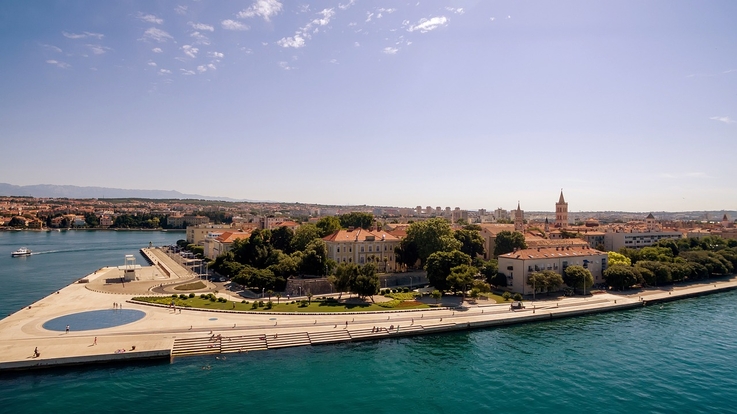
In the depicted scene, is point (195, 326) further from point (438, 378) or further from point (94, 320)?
point (438, 378)

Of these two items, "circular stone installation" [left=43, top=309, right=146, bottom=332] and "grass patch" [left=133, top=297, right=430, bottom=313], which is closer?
"circular stone installation" [left=43, top=309, right=146, bottom=332]

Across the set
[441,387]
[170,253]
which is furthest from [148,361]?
[170,253]

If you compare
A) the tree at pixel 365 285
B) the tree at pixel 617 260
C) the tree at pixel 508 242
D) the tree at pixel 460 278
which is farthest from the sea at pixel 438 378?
the tree at pixel 508 242

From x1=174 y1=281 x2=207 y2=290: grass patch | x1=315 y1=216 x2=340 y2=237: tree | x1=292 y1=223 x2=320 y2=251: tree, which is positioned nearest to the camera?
x1=174 y1=281 x2=207 y2=290: grass patch

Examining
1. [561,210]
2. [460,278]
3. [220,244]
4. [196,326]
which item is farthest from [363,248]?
[561,210]

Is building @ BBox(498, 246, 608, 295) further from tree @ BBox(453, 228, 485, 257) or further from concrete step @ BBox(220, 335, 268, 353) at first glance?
concrete step @ BBox(220, 335, 268, 353)

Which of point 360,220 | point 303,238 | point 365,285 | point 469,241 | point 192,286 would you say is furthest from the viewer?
point 360,220

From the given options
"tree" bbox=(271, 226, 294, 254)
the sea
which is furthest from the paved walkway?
"tree" bbox=(271, 226, 294, 254)
